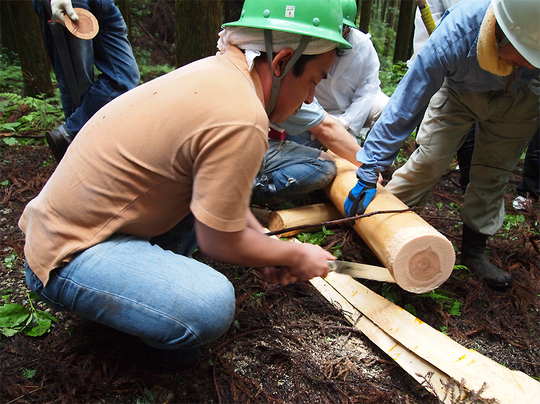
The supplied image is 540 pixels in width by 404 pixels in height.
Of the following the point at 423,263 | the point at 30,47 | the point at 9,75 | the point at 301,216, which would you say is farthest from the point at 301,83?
the point at 9,75

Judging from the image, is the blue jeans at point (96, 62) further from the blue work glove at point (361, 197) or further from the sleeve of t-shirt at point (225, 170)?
the sleeve of t-shirt at point (225, 170)

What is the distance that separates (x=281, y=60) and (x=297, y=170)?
63.4 inches

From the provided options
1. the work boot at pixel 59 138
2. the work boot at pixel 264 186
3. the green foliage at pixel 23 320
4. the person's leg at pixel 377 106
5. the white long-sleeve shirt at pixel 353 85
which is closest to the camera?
the green foliage at pixel 23 320

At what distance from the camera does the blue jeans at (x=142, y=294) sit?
1.49 meters

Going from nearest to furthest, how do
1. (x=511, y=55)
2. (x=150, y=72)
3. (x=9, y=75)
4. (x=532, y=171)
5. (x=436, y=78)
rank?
1. (x=511, y=55)
2. (x=436, y=78)
3. (x=532, y=171)
4. (x=9, y=75)
5. (x=150, y=72)

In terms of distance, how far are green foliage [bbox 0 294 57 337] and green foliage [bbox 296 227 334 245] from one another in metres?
1.75

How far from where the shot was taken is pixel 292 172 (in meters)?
3.11

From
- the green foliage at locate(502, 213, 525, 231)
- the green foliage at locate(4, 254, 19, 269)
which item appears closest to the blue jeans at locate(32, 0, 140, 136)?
the green foliage at locate(4, 254, 19, 269)

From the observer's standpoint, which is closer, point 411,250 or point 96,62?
point 411,250

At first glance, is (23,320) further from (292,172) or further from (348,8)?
(348,8)

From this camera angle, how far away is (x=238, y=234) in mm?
1453

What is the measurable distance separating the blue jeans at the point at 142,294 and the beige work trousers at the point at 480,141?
2.09m

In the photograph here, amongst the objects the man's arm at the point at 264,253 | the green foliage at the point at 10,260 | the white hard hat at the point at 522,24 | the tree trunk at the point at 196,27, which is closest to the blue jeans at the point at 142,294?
the man's arm at the point at 264,253

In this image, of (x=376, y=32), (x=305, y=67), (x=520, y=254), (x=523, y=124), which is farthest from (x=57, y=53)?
(x=376, y=32)
